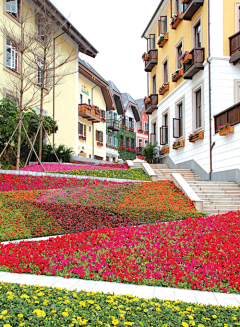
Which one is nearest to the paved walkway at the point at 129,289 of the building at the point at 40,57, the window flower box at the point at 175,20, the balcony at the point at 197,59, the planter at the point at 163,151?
A: the building at the point at 40,57

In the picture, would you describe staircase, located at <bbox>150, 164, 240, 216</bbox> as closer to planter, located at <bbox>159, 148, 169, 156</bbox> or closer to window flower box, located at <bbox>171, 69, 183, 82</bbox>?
window flower box, located at <bbox>171, 69, 183, 82</bbox>

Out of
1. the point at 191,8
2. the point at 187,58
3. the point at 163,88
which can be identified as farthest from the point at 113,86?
the point at 187,58

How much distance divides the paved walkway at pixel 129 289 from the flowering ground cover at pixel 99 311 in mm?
360

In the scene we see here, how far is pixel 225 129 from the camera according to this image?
1368 cm

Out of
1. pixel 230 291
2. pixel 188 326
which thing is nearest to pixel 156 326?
pixel 188 326

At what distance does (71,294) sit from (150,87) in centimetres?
2544

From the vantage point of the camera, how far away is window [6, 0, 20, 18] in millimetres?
19659

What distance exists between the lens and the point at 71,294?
4043 mm

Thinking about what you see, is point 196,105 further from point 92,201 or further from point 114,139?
point 114,139

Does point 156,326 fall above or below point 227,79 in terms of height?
below

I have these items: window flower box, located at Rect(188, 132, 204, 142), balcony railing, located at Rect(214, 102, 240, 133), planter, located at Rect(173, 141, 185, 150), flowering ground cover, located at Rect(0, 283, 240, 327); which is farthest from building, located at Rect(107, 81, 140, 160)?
flowering ground cover, located at Rect(0, 283, 240, 327)

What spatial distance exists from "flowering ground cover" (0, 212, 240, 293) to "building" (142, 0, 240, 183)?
743 cm

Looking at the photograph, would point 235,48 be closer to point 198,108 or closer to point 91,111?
point 198,108

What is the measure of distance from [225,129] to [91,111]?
20972 mm
